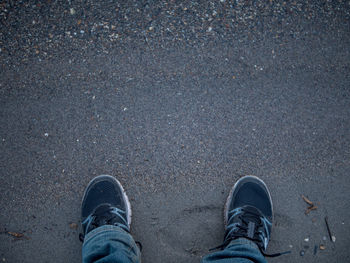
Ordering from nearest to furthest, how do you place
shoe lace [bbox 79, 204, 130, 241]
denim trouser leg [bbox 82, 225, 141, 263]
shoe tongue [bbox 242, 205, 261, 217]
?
denim trouser leg [bbox 82, 225, 141, 263] → shoe lace [bbox 79, 204, 130, 241] → shoe tongue [bbox 242, 205, 261, 217]

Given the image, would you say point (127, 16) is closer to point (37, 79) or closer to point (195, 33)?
point (195, 33)

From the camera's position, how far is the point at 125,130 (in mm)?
2088

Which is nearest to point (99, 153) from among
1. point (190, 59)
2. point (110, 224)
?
point (110, 224)

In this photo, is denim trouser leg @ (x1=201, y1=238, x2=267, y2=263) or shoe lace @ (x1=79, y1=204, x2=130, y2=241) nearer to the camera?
denim trouser leg @ (x1=201, y1=238, x2=267, y2=263)

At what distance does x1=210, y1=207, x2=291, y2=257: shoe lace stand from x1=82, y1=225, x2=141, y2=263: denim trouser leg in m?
0.75

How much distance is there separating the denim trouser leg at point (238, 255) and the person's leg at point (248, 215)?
0.11 ft

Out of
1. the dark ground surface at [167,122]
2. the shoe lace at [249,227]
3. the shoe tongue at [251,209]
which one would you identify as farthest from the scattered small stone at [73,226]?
the shoe tongue at [251,209]

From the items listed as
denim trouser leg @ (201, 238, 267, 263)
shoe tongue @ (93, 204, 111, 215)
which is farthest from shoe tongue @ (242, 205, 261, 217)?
shoe tongue @ (93, 204, 111, 215)

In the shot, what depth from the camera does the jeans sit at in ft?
5.71

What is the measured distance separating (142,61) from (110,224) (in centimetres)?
150

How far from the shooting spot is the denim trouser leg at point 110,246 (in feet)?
5.69

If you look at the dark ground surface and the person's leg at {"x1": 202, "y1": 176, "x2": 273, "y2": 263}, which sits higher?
the dark ground surface

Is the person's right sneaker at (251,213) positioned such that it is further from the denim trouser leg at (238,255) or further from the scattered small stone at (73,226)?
the scattered small stone at (73,226)

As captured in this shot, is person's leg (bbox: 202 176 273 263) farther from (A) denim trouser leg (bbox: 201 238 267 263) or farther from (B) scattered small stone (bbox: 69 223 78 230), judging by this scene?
(B) scattered small stone (bbox: 69 223 78 230)
